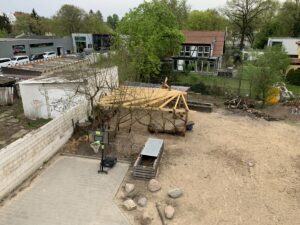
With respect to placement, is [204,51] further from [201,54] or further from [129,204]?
[129,204]

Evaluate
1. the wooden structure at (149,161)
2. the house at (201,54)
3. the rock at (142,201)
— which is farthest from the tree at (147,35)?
the rock at (142,201)

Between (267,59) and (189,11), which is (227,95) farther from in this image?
(189,11)

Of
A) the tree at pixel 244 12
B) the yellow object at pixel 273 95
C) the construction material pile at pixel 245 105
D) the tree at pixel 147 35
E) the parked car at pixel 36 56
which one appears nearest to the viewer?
the construction material pile at pixel 245 105

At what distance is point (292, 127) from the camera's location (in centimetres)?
1720

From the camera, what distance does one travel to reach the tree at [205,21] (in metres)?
49.2

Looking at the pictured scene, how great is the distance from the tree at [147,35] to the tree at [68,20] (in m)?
34.7

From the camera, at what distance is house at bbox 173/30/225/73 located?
1302 inches

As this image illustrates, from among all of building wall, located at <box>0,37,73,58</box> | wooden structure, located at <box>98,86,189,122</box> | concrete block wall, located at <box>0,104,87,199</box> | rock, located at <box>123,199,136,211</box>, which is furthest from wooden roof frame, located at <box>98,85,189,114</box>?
building wall, located at <box>0,37,73,58</box>

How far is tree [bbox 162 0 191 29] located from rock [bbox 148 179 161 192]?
3427 cm

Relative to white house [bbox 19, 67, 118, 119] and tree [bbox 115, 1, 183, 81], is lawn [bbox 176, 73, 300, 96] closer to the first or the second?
tree [bbox 115, 1, 183, 81]

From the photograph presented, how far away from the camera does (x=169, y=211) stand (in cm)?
909

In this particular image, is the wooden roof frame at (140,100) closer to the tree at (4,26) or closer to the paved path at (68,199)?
the paved path at (68,199)

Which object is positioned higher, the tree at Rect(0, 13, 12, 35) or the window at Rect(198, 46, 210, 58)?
the tree at Rect(0, 13, 12, 35)

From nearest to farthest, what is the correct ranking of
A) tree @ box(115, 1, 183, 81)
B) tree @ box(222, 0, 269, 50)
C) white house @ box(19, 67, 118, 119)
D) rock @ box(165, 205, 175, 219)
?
rock @ box(165, 205, 175, 219) → white house @ box(19, 67, 118, 119) → tree @ box(115, 1, 183, 81) → tree @ box(222, 0, 269, 50)
